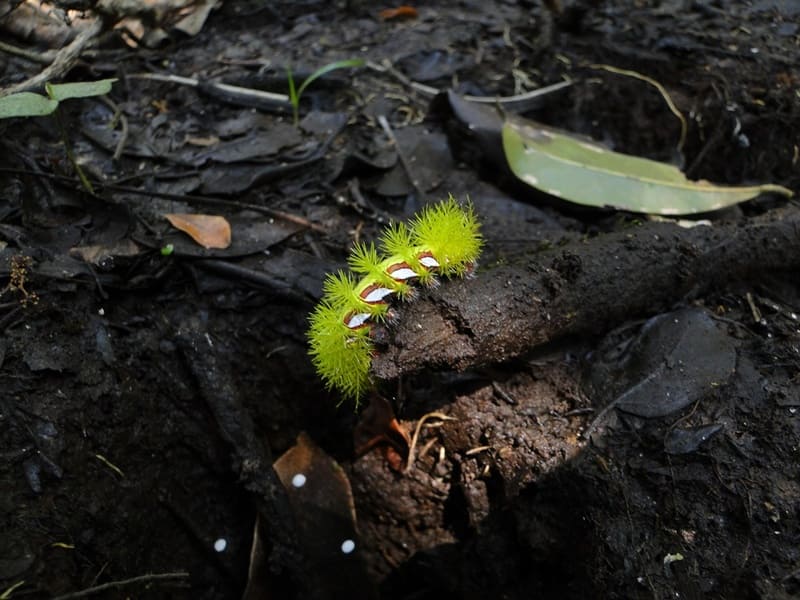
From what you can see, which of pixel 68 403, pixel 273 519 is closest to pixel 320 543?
pixel 273 519

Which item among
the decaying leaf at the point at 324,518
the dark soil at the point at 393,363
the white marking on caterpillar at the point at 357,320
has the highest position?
the white marking on caterpillar at the point at 357,320

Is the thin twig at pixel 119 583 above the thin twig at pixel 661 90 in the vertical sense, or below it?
below

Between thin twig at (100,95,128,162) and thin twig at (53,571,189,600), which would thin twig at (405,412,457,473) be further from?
thin twig at (100,95,128,162)

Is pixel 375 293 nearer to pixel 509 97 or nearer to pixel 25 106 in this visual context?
pixel 25 106

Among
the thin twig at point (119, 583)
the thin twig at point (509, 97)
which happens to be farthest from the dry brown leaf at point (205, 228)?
the thin twig at point (509, 97)

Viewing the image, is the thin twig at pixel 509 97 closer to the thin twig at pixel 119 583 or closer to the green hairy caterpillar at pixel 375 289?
the green hairy caterpillar at pixel 375 289

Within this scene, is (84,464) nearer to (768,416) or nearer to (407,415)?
(407,415)

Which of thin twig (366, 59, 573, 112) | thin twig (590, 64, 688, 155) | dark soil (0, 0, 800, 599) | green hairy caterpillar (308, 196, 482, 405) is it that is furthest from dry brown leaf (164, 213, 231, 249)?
thin twig (590, 64, 688, 155)

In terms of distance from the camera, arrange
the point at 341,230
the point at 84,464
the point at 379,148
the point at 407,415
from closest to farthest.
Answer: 1. the point at 84,464
2. the point at 407,415
3. the point at 341,230
4. the point at 379,148
